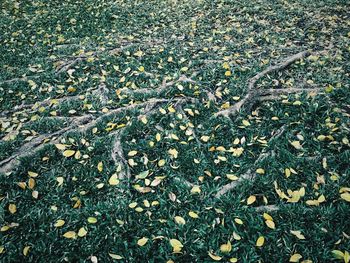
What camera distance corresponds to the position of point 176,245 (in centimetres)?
219

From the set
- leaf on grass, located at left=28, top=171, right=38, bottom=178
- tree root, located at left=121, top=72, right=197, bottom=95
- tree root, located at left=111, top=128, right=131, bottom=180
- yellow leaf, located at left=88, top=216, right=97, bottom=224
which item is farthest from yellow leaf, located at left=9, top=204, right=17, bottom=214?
tree root, located at left=121, top=72, right=197, bottom=95

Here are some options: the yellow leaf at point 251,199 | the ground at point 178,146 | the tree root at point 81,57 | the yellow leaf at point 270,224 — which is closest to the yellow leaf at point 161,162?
the ground at point 178,146

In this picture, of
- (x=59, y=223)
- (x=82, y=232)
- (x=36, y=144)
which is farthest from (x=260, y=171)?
(x=36, y=144)

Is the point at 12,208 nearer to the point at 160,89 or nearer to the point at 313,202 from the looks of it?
the point at 160,89

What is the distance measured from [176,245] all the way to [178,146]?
1.19m

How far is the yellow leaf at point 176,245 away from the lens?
2166mm

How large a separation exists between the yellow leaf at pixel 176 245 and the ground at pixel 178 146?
0.01m

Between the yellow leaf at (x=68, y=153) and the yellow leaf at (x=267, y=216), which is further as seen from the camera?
the yellow leaf at (x=68, y=153)

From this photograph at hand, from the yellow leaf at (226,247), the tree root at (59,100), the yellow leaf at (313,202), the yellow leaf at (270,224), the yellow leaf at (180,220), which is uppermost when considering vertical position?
the tree root at (59,100)

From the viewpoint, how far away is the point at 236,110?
3.40m

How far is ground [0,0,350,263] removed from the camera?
7.44 feet

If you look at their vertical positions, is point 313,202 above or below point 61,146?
below

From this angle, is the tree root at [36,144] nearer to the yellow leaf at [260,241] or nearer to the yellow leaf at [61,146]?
the yellow leaf at [61,146]

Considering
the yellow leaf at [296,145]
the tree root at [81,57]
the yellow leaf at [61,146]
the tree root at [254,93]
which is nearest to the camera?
the yellow leaf at [296,145]
